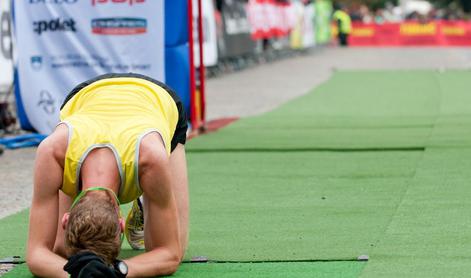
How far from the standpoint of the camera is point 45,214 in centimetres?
582

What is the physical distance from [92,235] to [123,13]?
8.15 meters

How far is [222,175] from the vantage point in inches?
410

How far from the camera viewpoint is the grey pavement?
1055 centimetres

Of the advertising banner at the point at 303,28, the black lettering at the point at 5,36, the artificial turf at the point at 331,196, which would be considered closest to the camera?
the artificial turf at the point at 331,196

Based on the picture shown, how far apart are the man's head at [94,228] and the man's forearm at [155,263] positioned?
22.9 inches

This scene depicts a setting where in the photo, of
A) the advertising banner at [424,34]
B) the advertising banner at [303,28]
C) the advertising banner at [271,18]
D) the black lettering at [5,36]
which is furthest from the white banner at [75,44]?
the advertising banner at [424,34]

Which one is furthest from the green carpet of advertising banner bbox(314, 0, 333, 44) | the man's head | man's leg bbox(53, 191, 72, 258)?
advertising banner bbox(314, 0, 333, 44)

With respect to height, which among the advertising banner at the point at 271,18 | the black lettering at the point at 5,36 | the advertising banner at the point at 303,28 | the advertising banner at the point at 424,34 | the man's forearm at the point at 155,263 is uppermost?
the man's forearm at the point at 155,263

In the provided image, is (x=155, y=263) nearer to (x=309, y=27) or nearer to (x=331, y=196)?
(x=331, y=196)

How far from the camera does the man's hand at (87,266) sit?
16.6ft

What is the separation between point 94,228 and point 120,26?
323 inches

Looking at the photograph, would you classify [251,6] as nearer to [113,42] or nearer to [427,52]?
[427,52]

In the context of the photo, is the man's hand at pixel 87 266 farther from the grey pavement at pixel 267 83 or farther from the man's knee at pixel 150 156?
the grey pavement at pixel 267 83

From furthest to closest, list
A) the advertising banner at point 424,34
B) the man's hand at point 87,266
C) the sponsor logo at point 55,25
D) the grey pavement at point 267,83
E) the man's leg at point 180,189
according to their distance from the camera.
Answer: the advertising banner at point 424,34 < the sponsor logo at point 55,25 < the grey pavement at point 267,83 < the man's leg at point 180,189 < the man's hand at point 87,266
